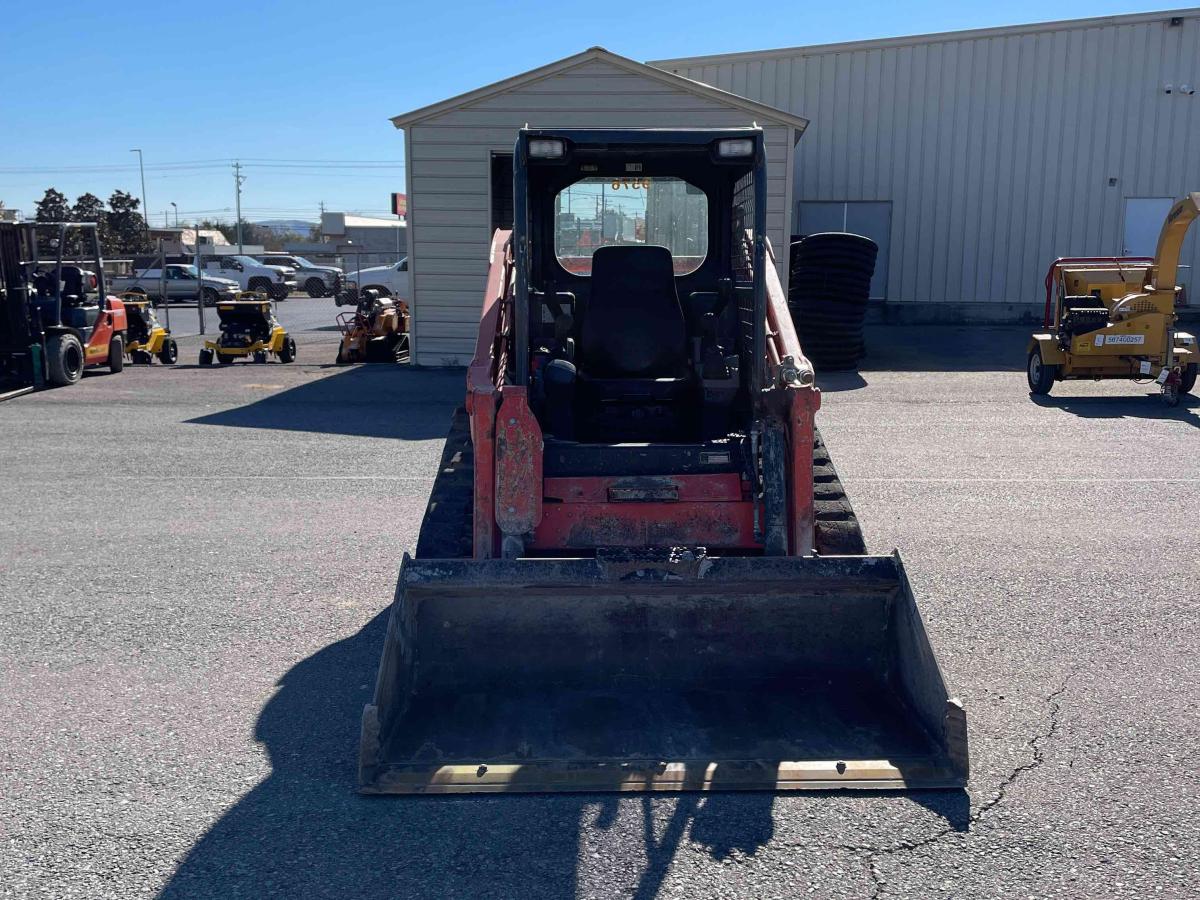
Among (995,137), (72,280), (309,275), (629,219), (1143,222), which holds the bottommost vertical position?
(309,275)

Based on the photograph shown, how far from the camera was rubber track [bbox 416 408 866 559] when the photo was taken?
5754mm

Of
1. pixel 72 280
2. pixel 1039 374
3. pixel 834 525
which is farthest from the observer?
pixel 72 280

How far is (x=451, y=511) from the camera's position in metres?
6.02

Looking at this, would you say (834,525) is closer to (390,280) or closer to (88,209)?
(390,280)

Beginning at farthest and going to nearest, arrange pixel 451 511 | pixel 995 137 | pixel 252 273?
pixel 252 273 < pixel 995 137 < pixel 451 511

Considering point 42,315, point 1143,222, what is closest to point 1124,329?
point 1143,222

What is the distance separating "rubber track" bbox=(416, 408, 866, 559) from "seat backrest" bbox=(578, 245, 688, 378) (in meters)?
0.93

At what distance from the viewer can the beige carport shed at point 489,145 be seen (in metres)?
17.0

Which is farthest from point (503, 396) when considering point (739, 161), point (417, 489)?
point (417, 489)

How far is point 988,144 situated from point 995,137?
0.19 metres

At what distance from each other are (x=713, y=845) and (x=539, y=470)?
2.02 metres

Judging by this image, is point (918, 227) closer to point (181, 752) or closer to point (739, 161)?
point (739, 161)

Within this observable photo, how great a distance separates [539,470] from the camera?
5340mm

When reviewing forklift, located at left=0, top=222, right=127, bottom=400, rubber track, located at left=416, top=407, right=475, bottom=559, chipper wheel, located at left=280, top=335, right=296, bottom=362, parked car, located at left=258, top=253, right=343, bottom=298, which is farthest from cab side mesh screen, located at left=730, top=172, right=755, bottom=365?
parked car, located at left=258, top=253, right=343, bottom=298
